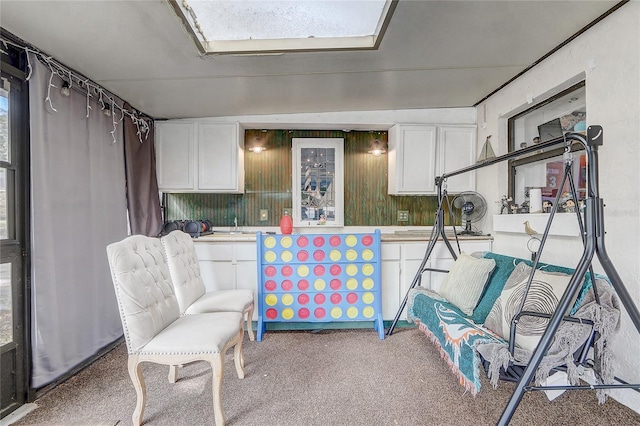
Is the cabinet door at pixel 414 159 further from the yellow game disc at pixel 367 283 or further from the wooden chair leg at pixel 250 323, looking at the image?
the wooden chair leg at pixel 250 323

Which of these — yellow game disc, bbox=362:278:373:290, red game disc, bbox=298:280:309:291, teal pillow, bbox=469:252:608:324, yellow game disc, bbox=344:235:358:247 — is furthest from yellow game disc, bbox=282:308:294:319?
teal pillow, bbox=469:252:608:324

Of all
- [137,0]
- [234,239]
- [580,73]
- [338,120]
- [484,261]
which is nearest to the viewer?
[137,0]

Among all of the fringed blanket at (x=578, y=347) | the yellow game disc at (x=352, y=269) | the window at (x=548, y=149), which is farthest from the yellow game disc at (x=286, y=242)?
the window at (x=548, y=149)

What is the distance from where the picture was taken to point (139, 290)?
5.23 feet

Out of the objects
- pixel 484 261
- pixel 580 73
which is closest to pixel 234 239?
pixel 484 261

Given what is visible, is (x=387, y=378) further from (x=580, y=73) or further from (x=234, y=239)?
(x=580, y=73)

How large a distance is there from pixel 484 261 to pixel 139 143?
131 inches

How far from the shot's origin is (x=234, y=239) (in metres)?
3.00

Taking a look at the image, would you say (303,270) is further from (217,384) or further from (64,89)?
(64,89)

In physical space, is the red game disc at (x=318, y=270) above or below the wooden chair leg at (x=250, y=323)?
above

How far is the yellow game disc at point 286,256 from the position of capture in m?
2.84

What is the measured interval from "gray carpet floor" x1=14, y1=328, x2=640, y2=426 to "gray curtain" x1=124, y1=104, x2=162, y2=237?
3.94 ft

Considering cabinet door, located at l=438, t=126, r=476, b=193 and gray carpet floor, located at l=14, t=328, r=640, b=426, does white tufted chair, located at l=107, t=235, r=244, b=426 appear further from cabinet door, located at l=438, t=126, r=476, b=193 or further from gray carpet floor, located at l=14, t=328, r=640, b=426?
cabinet door, located at l=438, t=126, r=476, b=193

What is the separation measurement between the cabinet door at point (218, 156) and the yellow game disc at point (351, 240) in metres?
1.38
